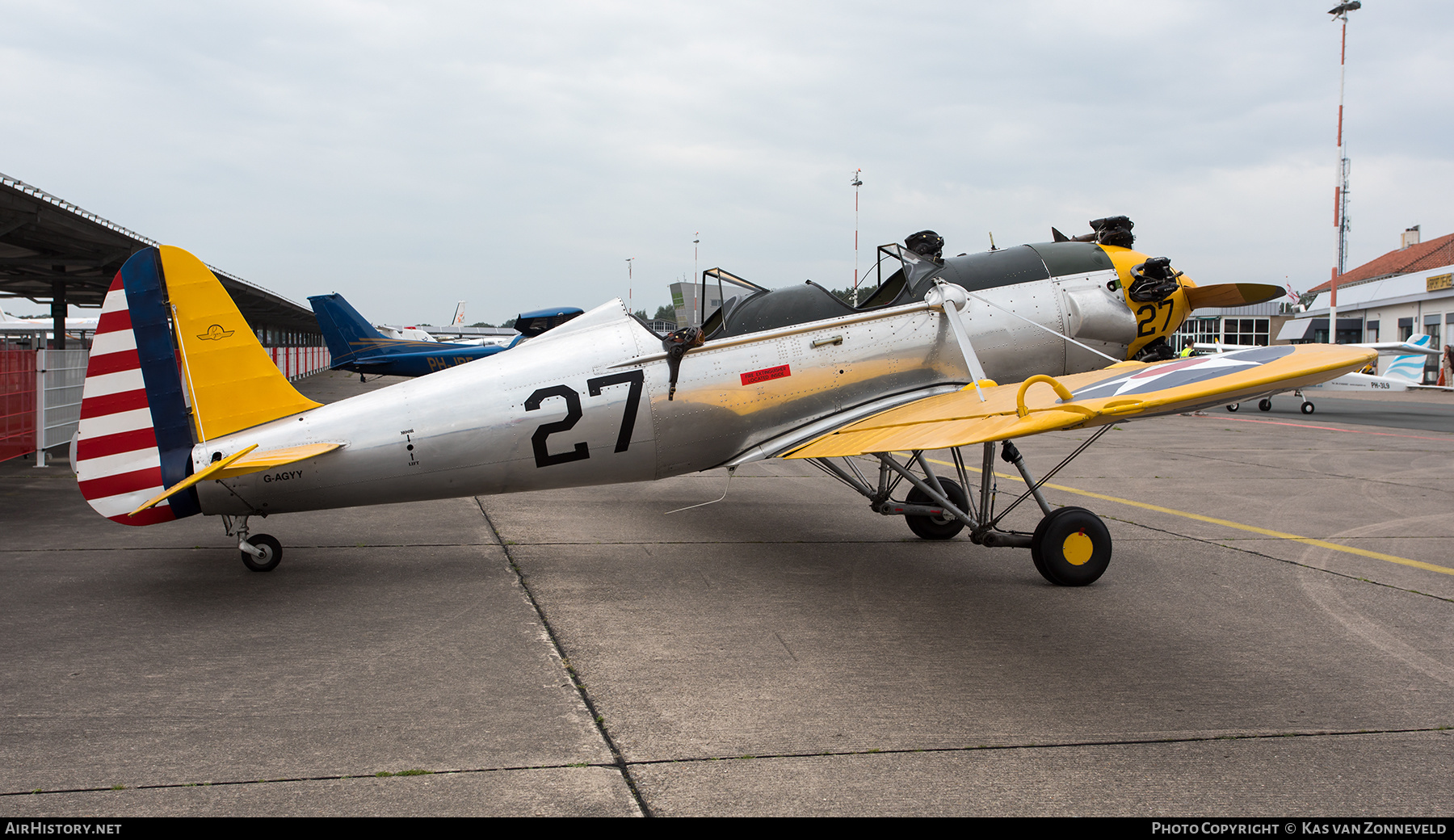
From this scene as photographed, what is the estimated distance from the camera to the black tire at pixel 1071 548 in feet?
19.9

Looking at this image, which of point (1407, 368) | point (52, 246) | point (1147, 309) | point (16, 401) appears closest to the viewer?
point (1147, 309)

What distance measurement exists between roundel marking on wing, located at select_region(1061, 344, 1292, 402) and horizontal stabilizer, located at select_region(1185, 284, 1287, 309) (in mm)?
2317

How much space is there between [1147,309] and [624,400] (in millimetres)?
4475

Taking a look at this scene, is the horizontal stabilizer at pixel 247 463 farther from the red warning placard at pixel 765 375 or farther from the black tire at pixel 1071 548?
the black tire at pixel 1071 548

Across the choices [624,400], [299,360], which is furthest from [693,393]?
[299,360]

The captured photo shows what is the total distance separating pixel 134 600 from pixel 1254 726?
6262 mm

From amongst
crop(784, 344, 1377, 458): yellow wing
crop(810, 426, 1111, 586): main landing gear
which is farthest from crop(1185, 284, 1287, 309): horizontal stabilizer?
crop(810, 426, 1111, 586): main landing gear

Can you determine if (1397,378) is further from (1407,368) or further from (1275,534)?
(1275,534)

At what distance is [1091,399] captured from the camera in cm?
506

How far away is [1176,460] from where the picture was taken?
44.4ft

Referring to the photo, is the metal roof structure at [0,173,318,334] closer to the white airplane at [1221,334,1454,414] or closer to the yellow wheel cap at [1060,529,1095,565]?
the yellow wheel cap at [1060,529,1095,565]

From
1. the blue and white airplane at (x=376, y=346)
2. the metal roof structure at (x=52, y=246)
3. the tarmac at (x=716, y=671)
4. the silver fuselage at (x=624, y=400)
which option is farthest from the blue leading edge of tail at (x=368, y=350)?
the silver fuselage at (x=624, y=400)

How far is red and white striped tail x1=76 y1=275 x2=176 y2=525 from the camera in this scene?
18.0 ft
